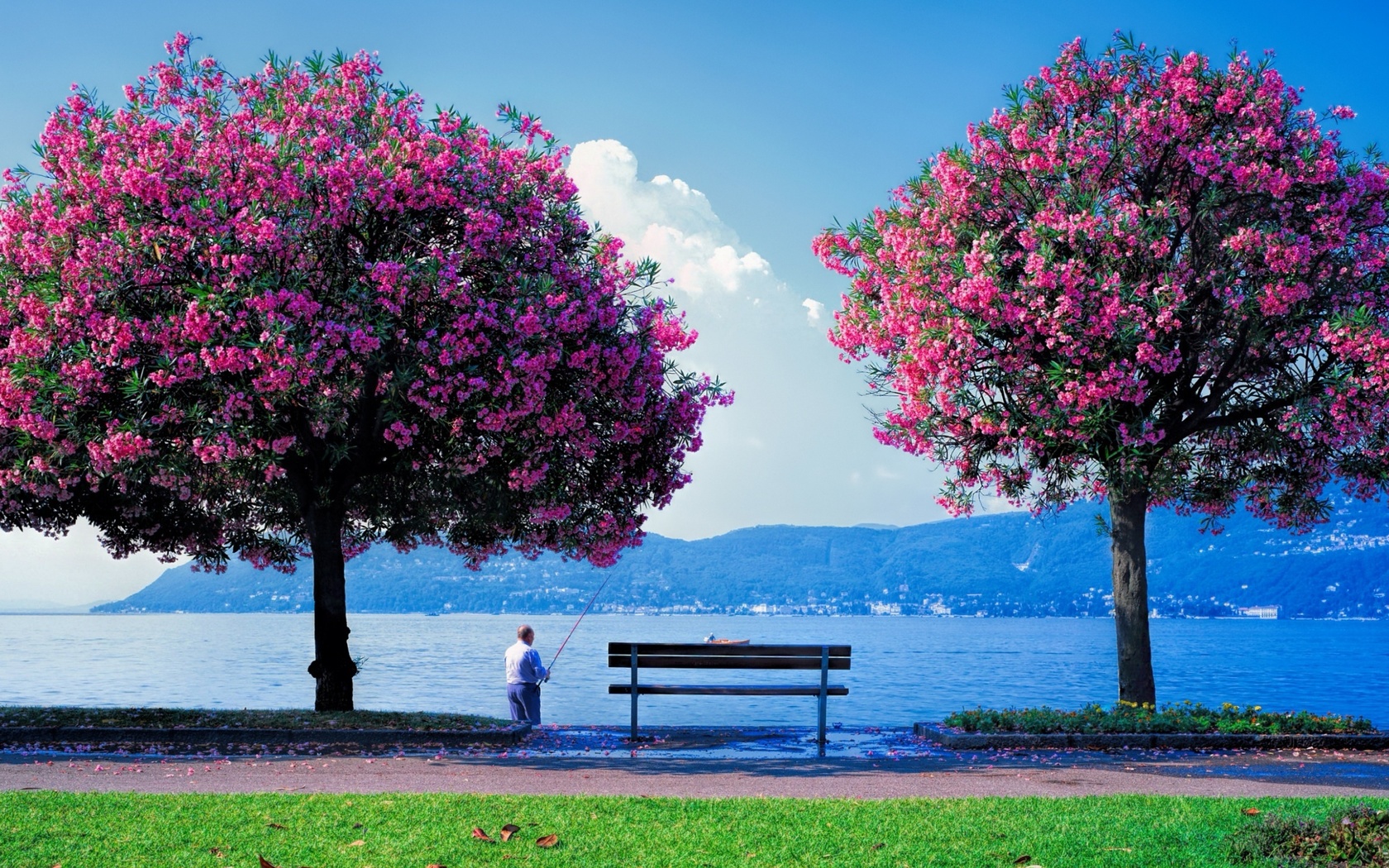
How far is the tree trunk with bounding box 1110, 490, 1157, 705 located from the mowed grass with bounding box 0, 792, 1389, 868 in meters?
8.67

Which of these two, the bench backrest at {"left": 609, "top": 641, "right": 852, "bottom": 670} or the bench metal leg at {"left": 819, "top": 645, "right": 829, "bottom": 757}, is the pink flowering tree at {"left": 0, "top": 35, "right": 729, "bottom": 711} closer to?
the bench backrest at {"left": 609, "top": 641, "right": 852, "bottom": 670}

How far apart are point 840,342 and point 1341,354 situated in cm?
747

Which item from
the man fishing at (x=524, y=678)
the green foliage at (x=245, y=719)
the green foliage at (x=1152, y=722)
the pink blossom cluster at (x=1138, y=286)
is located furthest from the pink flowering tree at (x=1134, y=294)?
the green foliage at (x=245, y=719)

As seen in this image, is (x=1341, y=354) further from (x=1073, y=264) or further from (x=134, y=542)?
(x=134, y=542)

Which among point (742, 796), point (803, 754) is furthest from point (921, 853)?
point (803, 754)

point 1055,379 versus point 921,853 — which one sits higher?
point 1055,379

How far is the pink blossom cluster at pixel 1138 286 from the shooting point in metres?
16.9

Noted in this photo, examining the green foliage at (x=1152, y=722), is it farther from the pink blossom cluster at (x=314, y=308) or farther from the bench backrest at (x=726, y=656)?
the pink blossom cluster at (x=314, y=308)

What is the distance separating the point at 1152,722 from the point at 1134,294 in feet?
18.9

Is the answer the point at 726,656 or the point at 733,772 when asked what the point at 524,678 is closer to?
the point at 726,656

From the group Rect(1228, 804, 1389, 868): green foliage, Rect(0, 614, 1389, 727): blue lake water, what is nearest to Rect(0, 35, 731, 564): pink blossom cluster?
Rect(1228, 804, 1389, 868): green foliage

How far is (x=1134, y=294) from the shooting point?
659 inches

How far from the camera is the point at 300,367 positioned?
584 inches

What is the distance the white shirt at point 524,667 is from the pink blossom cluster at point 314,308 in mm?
2165
